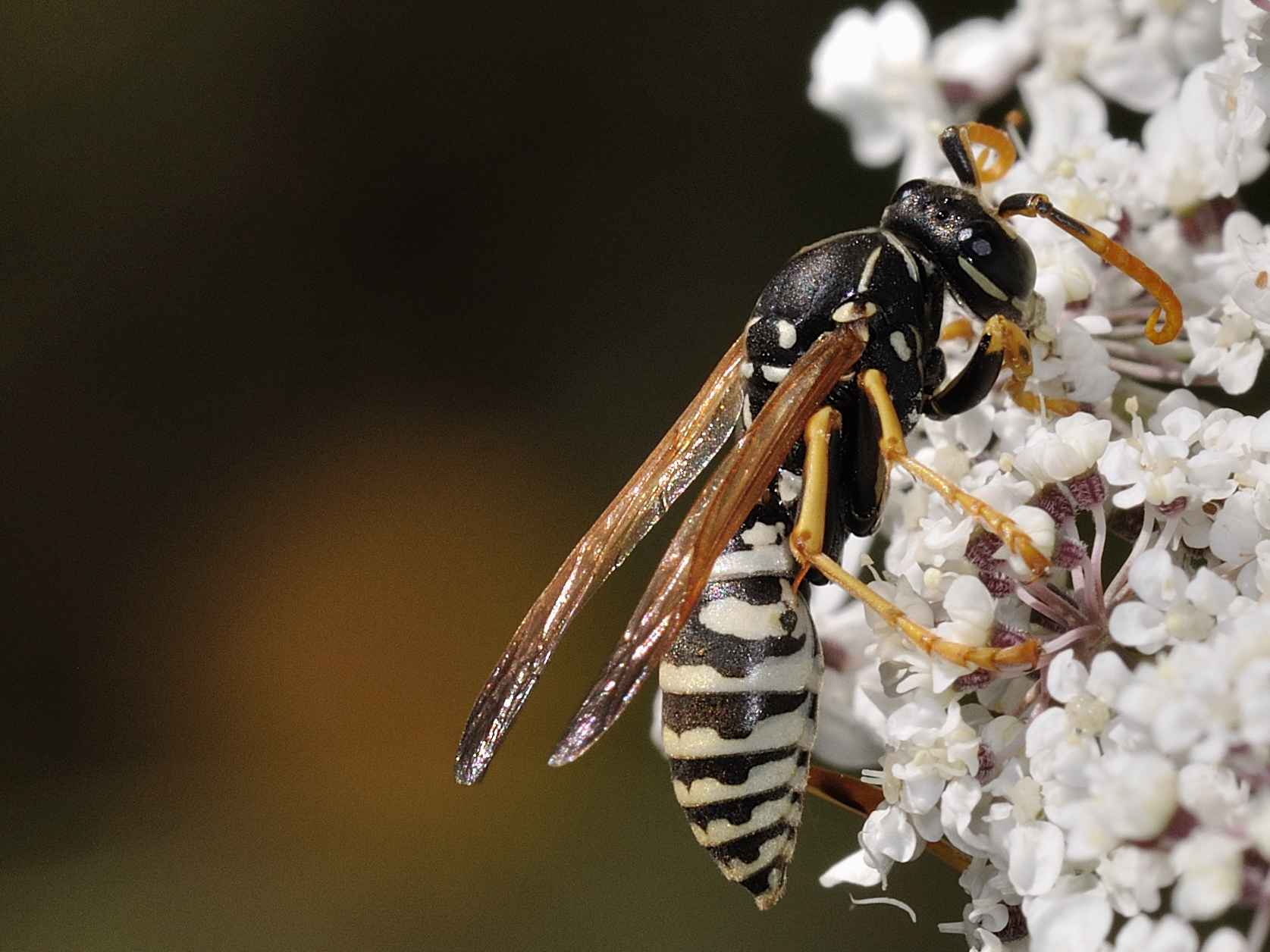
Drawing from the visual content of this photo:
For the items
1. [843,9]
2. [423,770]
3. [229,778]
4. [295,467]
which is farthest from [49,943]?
[843,9]

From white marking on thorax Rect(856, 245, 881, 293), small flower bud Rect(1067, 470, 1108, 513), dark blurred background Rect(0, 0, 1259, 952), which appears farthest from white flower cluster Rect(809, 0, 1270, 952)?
dark blurred background Rect(0, 0, 1259, 952)

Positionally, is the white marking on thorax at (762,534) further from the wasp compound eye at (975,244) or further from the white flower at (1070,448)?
the wasp compound eye at (975,244)

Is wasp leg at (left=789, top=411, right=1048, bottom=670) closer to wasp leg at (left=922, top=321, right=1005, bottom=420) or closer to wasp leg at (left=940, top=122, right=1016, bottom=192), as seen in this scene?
wasp leg at (left=922, top=321, right=1005, bottom=420)

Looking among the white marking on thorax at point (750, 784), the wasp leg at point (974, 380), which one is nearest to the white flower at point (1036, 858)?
the white marking on thorax at point (750, 784)

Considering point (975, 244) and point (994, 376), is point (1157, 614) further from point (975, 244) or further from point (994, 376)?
point (975, 244)

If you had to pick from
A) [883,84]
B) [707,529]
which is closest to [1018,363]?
[707,529]
